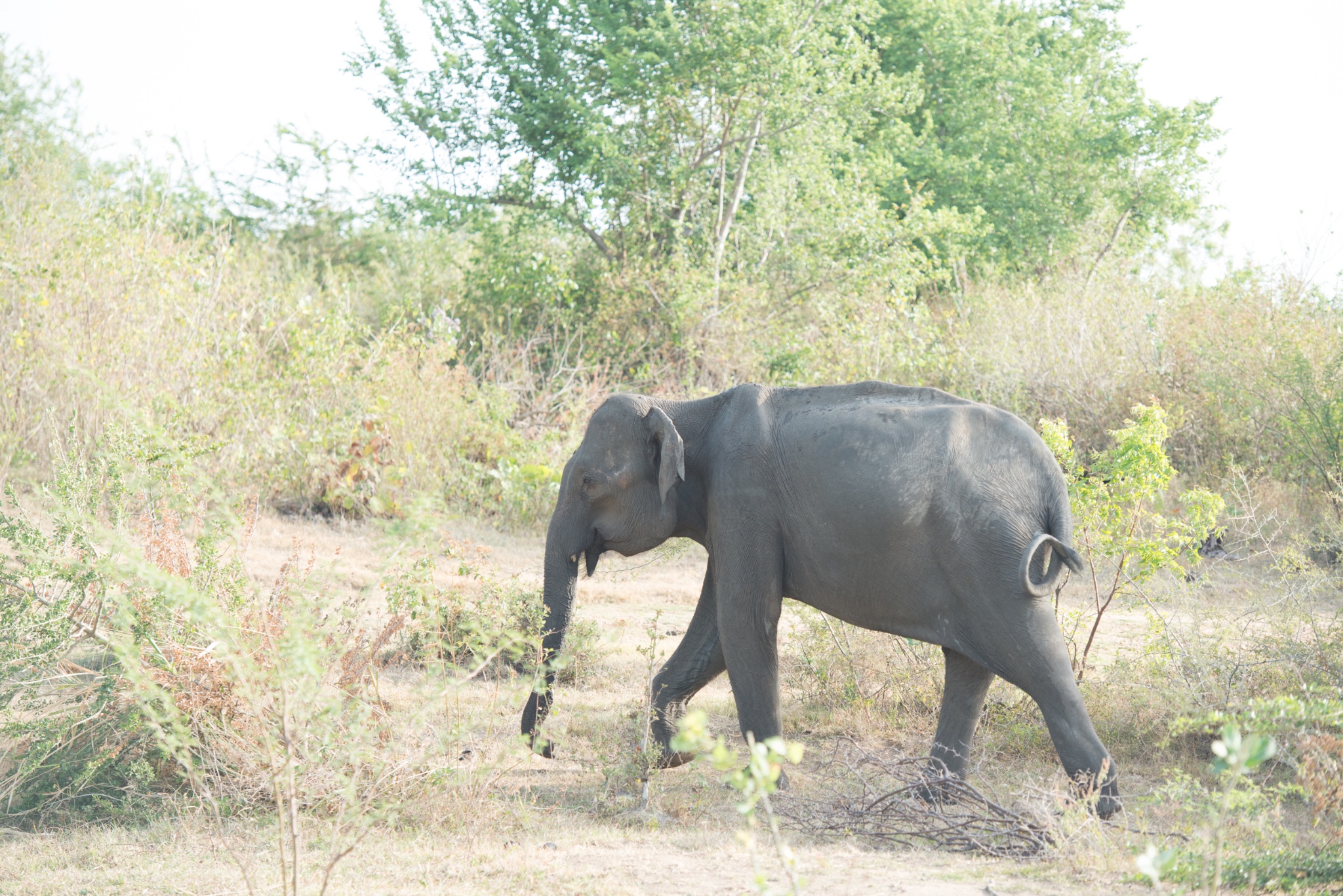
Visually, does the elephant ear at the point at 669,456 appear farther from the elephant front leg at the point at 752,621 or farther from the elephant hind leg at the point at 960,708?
the elephant hind leg at the point at 960,708

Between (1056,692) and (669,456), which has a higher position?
(669,456)

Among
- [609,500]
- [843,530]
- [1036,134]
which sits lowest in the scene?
[609,500]

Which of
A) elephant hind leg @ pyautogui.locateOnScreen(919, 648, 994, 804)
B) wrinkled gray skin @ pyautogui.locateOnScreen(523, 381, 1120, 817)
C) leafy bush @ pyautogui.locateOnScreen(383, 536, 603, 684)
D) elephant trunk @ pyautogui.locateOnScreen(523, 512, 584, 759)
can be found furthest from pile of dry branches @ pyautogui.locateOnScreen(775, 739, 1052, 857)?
leafy bush @ pyautogui.locateOnScreen(383, 536, 603, 684)

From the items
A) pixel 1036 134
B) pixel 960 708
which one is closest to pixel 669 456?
pixel 960 708

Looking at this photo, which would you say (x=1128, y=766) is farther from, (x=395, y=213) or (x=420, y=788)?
(x=395, y=213)

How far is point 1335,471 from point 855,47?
1057cm

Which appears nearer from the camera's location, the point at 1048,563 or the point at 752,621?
the point at 1048,563

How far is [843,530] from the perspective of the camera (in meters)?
5.64

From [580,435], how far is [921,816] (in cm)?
967

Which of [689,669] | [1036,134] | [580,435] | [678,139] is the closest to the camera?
[689,669]

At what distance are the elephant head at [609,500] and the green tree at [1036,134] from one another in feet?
57.5

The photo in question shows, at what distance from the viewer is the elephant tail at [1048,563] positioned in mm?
5191

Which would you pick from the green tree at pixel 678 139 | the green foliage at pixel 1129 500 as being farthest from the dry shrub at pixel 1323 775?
the green tree at pixel 678 139

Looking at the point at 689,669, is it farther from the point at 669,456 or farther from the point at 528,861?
the point at 528,861
